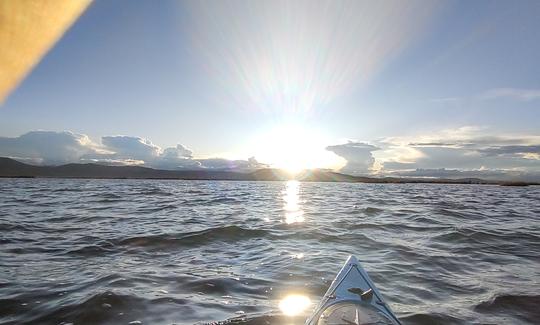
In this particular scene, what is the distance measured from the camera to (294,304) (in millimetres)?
6148

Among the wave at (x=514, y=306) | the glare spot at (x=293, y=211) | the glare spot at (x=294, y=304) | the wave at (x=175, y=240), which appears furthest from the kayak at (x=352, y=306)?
the glare spot at (x=293, y=211)

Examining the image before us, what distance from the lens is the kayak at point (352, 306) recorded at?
4.44 meters

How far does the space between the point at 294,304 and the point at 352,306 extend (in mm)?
1530

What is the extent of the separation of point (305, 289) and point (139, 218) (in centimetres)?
1137

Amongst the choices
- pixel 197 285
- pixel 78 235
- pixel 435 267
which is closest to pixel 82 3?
pixel 197 285

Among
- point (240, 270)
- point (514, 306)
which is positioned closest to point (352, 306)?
point (514, 306)

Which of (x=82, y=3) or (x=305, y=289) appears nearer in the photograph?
(x=82, y=3)

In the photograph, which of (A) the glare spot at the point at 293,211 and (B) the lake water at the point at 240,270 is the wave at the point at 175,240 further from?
(A) the glare spot at the point at 293,211

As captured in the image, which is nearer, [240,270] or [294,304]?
[294,304]

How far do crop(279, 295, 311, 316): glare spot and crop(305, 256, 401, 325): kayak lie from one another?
0.69m

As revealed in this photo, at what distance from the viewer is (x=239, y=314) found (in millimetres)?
→ 5637

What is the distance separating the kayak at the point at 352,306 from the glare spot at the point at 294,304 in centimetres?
69

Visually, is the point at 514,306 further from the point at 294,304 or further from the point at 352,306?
the point at 294,304

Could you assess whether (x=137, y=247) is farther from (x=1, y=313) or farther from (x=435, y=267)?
(x=435, y=267)
